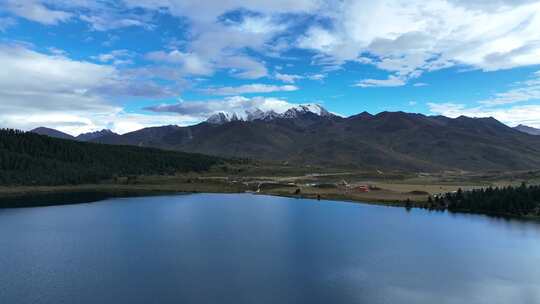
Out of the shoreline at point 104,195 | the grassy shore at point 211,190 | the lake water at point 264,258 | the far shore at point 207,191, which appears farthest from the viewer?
the grassy shore at point 211,190

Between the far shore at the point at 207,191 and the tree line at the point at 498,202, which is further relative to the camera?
the far shore at the point at 207,191

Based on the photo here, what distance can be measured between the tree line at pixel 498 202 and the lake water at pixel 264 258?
8.68 metres

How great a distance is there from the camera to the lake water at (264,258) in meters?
47.0

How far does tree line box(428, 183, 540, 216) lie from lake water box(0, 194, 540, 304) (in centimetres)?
868

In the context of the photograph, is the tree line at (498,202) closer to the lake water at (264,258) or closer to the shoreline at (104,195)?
the shoreline at (104,195)

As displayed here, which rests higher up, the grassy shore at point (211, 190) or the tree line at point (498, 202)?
the grassy shore at point (211, 190)

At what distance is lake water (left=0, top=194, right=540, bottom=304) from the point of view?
154ft

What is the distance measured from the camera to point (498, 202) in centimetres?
10625

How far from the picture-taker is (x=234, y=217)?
9525 centimetres

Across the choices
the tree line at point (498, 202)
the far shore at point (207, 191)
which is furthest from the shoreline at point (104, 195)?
the tree line at point (498, 202)

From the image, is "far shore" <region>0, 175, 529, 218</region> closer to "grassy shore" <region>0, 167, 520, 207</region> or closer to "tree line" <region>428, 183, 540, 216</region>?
"grassy shore" <region>0, 167, 520, 207</region>

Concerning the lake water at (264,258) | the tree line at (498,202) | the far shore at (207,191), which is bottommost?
the lake water at (264,258)

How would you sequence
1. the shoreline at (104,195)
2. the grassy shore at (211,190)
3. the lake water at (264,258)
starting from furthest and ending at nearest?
1. the grassy shore at (211,190)
2. the shoreline at (104,195)
3. the lake water at (264,258)

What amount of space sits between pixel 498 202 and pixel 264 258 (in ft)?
220
